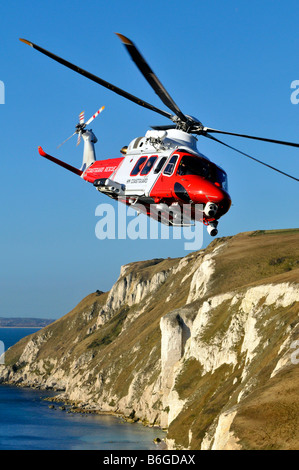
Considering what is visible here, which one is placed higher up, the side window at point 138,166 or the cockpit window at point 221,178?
the side window at point 138,166

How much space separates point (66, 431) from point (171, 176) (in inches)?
3887

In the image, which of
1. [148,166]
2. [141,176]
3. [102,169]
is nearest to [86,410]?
[102,169]

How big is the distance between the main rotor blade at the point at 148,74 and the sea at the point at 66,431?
3107 inches

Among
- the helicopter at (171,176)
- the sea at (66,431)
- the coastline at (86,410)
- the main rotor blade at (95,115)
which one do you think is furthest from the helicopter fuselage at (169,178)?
the sea at (66,431)

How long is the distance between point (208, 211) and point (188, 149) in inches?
177

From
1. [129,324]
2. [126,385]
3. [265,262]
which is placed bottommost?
[126,385]

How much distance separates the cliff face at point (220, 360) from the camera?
57.6 meters

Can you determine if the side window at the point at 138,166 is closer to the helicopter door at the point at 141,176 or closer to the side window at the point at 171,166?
the helicopter door at the point at 141,176

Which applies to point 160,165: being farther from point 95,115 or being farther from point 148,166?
point 95,115

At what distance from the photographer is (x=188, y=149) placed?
124ft

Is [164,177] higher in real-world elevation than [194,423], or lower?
higher

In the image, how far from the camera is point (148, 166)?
128 feet
